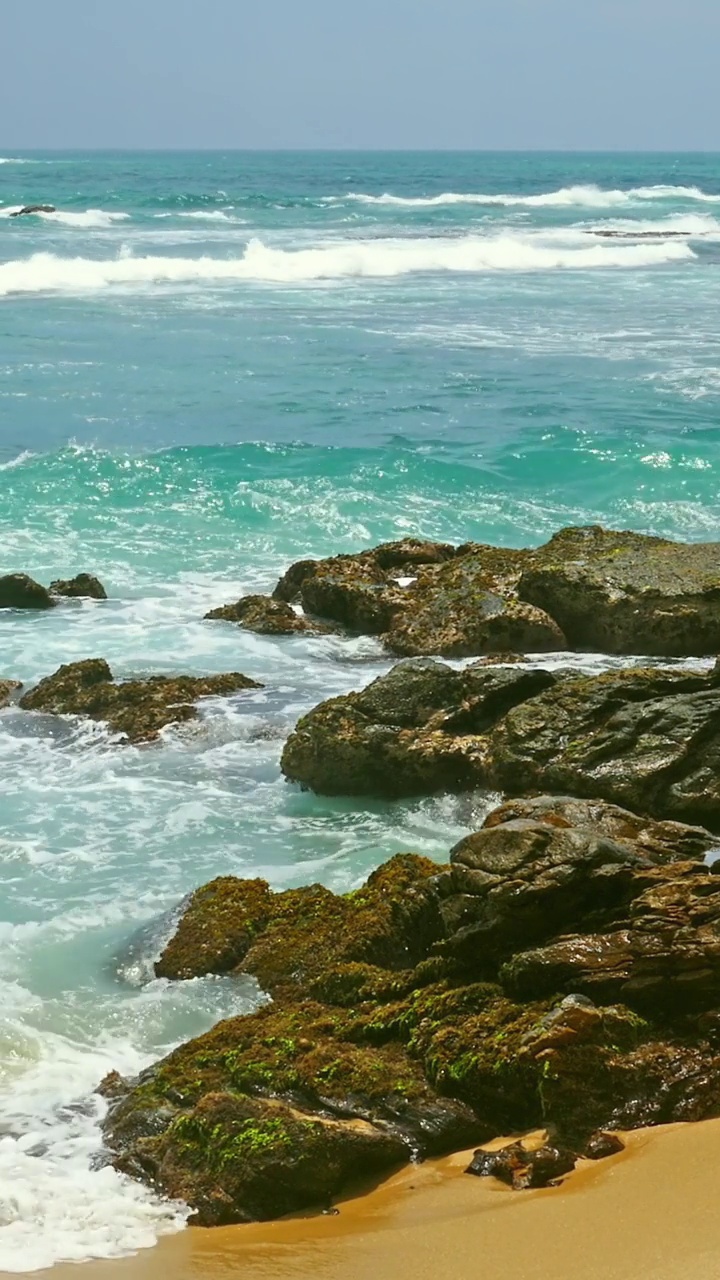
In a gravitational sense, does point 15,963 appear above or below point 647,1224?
below

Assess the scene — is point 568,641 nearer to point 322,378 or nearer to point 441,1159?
point 441,1159

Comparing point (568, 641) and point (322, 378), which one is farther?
point (322, 378)

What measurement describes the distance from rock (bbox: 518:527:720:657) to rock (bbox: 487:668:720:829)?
7.24ft

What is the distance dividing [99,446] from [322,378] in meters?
6.68

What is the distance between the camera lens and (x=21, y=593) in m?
15.6

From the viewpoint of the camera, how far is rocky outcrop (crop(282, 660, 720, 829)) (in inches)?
373

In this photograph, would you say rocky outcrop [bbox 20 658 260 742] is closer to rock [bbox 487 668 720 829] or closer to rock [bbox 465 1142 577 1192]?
rock [bbox 487 668 720 829]

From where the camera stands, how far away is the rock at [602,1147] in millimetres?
5984

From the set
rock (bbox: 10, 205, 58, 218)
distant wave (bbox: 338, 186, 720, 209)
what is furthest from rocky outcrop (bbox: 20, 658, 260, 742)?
distant wave (bbox: 338, 186, 720, 209)

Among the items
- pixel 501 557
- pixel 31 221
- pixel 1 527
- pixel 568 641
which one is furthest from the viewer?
pixel 31 221

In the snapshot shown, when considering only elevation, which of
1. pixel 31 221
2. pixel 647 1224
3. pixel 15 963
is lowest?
pixel 15 963

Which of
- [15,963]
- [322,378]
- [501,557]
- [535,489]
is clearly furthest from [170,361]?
[15,963]

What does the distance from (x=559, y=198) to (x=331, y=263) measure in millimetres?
51694

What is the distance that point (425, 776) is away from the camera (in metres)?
10.7
